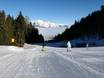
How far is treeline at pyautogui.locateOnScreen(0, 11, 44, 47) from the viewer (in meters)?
98.8

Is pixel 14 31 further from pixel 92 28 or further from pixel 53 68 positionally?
pixel 53 68

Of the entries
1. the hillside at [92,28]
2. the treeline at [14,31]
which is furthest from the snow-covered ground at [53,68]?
the hillside at [92,28]

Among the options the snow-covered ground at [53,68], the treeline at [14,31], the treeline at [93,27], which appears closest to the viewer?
the snow-covered ground at [53,68]

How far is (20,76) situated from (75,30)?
515 ft

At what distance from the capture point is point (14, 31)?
12138 cm

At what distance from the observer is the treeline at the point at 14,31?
3889 inches

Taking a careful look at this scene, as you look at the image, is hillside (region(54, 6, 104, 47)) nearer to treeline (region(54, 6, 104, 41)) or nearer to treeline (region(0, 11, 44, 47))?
treeline (region(54, 6, 104, 41))

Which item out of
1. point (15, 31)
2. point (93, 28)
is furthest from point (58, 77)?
point (93, 28)

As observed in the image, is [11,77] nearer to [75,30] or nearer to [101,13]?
[101,13]

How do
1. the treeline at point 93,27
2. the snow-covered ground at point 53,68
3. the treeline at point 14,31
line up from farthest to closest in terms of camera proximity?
the treeline at point 93,27
the treeline at point 14,31
the snow-covered ground at point 53,68

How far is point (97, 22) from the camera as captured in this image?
126 m

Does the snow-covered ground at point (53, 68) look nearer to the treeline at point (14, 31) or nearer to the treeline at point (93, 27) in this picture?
the treeline at point (14, 31)

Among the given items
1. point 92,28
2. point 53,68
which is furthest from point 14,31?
point 53,68

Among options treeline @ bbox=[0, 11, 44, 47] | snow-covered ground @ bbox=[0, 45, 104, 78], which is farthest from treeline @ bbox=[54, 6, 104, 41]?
snow-covered ground @ bbox=[0, 45, 104, 78]
